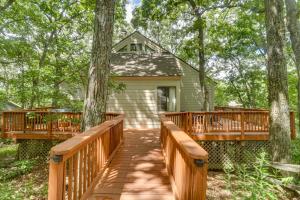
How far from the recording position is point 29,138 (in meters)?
8.55

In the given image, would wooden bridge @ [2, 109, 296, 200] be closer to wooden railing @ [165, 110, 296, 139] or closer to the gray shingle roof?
wooden railing @ [165, 110, 296, 139]

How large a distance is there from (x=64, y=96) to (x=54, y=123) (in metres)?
1.31

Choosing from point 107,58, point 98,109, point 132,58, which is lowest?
point 98,109

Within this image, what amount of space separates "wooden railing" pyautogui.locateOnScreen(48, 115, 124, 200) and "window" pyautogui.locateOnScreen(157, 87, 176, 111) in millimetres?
7419

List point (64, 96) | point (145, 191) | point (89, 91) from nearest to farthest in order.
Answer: point (145, 191)
point (89, 91)
point (64, 96)

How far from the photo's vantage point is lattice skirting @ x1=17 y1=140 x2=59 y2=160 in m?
9.41

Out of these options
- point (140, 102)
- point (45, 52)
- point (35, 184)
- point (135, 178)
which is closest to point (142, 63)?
point (140, 102)

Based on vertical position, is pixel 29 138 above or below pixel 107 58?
below

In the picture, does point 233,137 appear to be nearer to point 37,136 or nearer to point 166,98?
point 166,98

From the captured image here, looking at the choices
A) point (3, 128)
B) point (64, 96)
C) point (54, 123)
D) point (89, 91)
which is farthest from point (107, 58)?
point (3, 128)

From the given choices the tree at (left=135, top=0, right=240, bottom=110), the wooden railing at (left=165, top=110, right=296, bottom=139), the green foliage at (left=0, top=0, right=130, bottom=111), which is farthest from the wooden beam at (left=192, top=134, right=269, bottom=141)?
the green foliage at (left=0, top=0, right=130, bottom=111)

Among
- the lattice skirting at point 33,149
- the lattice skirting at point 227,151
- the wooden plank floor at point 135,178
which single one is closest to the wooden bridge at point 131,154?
the wooden plank floor at point 135,178

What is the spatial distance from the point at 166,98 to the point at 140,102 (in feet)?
5.05

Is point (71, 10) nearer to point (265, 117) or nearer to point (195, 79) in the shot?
point (195, 79)
